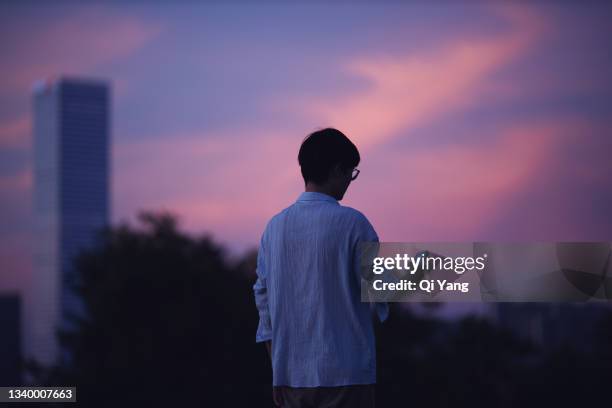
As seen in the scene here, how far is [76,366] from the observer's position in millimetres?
43125

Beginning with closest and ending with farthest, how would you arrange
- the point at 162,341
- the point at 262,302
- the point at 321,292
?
the point at 321,292, the point at 262,302, the point at 162,341

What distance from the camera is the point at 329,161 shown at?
159 inches

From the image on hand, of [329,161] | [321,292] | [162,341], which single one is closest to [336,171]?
[329,161]

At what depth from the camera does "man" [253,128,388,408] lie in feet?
12.8

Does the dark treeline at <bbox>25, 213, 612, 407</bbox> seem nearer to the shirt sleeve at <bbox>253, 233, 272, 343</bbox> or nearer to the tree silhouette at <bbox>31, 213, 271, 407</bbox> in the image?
the tree silhouette at <bbox>31, 213, 271, 407</bbox>

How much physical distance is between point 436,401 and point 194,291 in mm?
23255

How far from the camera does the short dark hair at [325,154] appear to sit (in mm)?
4051

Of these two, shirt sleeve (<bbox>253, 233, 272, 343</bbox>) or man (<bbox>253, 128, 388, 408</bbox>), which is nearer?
man (<bbox>253, 128, 388, 408</bbox>)

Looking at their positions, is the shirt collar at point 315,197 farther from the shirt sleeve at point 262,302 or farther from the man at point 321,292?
the shirt sleeve at point 262,302

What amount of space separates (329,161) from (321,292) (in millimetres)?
614

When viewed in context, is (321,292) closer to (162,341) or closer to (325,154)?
(325,154)

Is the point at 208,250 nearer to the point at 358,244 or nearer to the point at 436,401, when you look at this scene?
the point at 436,401

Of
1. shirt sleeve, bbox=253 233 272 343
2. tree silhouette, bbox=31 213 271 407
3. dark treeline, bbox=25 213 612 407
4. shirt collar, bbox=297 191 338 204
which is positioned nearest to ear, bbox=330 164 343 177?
shirt collar, bbox=297 191 338 204

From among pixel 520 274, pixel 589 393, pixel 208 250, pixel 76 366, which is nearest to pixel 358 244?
pixel 520 274
